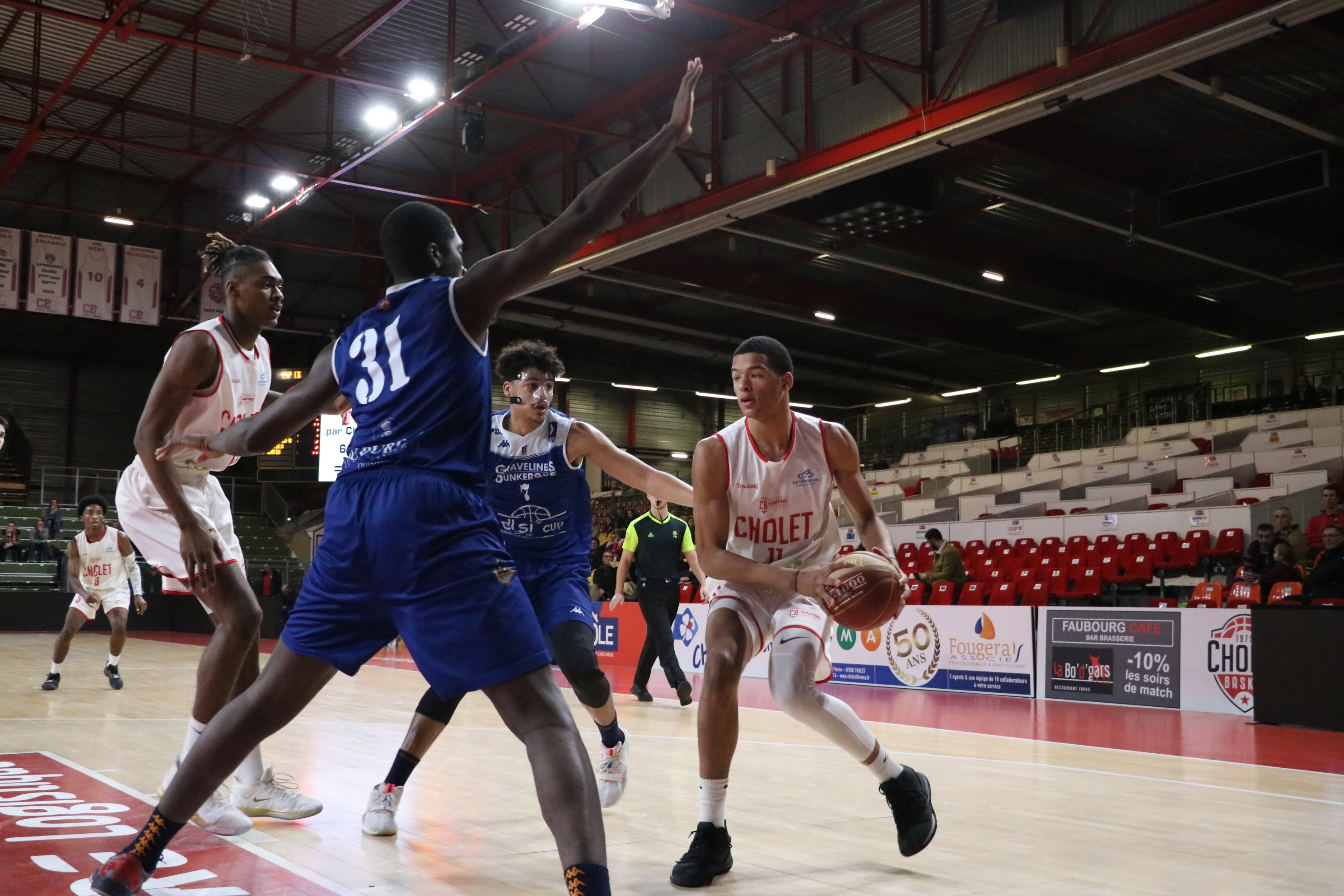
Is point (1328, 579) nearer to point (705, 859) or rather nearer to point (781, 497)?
point (781, 497)

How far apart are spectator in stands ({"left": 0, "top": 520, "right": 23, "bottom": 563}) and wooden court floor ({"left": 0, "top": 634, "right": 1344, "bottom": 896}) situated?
17931 mm

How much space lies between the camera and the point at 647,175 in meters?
2.91

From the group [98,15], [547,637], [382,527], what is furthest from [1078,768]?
[98,15]

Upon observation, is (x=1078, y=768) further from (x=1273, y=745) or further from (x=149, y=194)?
(x=149, y=194)

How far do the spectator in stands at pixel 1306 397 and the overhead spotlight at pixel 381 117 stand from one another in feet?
57.3

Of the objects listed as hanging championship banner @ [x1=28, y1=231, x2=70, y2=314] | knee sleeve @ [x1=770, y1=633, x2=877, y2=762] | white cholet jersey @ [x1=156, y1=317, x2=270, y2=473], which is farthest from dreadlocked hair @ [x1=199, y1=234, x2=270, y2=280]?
hanging championship banner @ [x1=28, y1=231, x2=70, y2=314]

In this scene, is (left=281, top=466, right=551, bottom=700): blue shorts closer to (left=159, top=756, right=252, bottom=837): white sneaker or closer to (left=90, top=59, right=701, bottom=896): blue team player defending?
(left=90, top=59, right=701, bottom=896): blue team player defending

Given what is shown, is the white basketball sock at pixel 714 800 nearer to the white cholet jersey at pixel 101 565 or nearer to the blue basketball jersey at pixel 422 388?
the blue basketball jersey at pixel 422 388

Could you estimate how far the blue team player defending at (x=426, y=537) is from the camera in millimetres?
2816

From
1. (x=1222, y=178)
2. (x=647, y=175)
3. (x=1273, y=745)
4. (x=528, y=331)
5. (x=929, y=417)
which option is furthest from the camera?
(x=929, y=417)

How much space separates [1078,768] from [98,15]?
17.2 m

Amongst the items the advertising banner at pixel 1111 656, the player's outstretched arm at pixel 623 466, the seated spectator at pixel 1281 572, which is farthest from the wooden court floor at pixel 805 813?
the seated spectator at pixel 1281 572

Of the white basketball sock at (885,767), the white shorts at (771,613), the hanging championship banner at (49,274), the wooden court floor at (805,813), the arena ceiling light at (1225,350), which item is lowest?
the wooden court floor at (805,813)

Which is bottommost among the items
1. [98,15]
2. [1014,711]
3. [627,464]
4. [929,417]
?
[1014,711]
